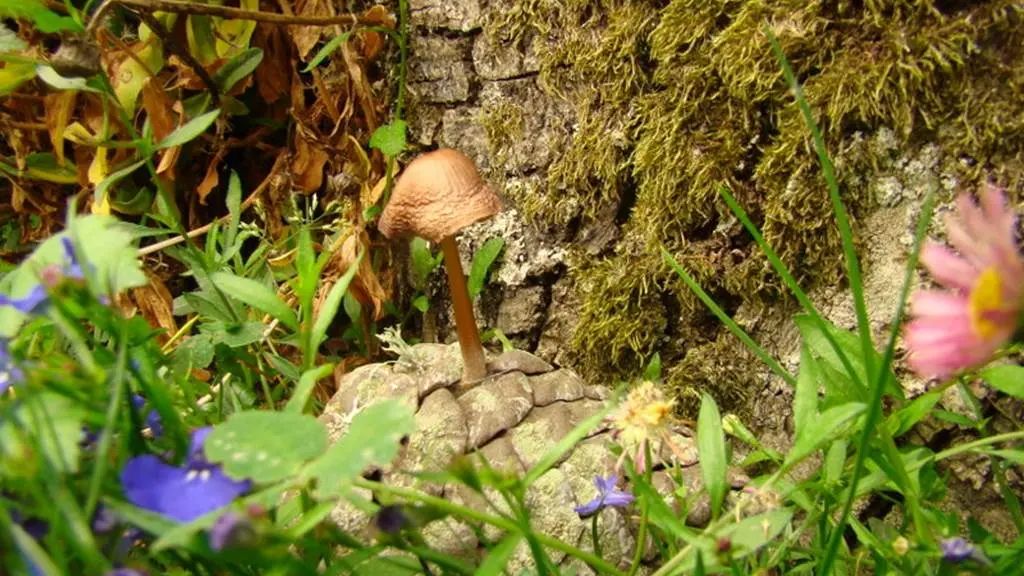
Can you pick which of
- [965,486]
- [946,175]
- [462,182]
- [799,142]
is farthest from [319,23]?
[965,486]

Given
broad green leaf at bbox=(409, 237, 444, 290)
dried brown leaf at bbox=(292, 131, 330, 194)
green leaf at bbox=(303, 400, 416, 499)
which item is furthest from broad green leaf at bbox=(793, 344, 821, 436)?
dried brown leaf at bbox=(292, 131, 330, 194)

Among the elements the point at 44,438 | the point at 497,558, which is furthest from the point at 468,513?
the point at 44,438

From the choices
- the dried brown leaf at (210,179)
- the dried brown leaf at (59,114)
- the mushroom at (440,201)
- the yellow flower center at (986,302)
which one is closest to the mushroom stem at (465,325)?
the mushroom at (440,201)

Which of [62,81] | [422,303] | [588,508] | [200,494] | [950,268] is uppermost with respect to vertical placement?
[62,81]

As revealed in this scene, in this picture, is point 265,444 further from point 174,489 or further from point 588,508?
point 588,508

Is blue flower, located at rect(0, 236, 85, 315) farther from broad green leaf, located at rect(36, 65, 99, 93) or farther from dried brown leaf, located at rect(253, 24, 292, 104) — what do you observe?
dried brown leaf, located at rect(253, 24, 292, 104)

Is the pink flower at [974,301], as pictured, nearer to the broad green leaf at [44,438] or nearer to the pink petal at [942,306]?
the pink petal at [942,306]
